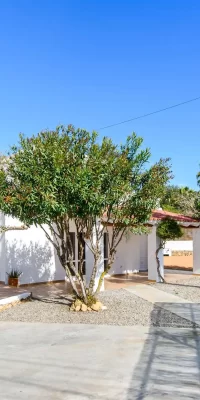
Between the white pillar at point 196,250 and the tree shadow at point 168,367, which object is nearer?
the tree shadow at point 168,367

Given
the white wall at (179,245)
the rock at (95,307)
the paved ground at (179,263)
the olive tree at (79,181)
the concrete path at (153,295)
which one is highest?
the olive tree at (79,181)

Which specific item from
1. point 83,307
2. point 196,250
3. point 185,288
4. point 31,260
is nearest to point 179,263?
point 196,250

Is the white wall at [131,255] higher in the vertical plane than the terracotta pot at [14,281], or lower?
higher

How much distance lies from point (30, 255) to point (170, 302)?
7.73 metres

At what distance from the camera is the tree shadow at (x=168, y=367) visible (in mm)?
6031

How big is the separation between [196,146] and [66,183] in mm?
15706

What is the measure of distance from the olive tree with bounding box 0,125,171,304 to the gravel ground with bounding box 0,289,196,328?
1.01 meters

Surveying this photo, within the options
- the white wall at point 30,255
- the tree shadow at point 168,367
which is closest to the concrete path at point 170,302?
the tree shadow at point 168,367

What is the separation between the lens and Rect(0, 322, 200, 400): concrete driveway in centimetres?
610

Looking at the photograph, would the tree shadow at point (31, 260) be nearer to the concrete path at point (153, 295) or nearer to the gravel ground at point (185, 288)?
the concrete path at point (153, 295)

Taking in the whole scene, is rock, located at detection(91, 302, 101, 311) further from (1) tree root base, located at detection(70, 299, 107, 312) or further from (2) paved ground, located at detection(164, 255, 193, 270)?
(2) paved ground, located at detection(164, 255, 193, 270)

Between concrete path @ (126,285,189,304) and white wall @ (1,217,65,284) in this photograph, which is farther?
white wall @ (1,217,65,284)

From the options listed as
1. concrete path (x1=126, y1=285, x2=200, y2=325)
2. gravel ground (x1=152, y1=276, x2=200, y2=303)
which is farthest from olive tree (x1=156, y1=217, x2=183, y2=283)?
concrete path (x1=126, y1=285, x2=200, y2=325)

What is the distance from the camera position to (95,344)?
29.4ft
